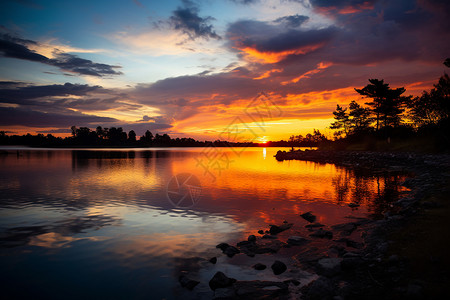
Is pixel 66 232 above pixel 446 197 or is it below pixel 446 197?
below

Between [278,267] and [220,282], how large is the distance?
254 centimetres

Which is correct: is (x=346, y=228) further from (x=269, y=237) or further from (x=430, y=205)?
(x=430, y=205)

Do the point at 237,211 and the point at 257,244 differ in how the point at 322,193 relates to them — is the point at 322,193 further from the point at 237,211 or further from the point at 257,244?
the point at 257,244

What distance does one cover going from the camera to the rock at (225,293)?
27.8 feet

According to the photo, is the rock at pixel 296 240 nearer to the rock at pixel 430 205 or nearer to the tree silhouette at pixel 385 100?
the rock at pixel 430 205

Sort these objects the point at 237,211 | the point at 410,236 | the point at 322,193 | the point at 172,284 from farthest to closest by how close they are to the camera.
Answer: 1. the point at 322,193
2. the point at 237,211
3. the point at 410,236
4. the point at 172,284

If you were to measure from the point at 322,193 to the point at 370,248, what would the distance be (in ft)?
58.8

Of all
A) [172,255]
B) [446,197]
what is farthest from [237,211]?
[446,197]

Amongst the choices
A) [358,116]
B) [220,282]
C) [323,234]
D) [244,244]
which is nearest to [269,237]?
[244,244]

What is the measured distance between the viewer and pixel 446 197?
16109mm

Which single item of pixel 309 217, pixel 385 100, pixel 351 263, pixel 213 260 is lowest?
pixel 213 260

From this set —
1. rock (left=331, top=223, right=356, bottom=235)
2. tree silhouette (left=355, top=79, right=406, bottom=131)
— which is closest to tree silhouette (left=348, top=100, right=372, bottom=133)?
tree silhouette (left=355, top=79, right=406, bottom=131)

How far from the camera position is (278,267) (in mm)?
10195

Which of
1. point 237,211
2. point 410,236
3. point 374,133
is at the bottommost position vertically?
point 237,211
